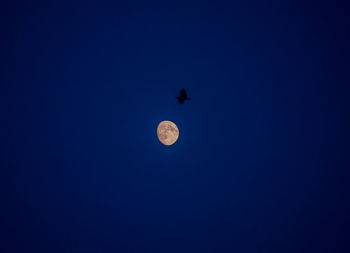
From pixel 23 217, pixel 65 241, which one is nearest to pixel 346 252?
pixel 65 241

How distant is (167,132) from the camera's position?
13508mm

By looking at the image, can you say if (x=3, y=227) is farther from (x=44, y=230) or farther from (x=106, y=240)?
(x=106, y=240)

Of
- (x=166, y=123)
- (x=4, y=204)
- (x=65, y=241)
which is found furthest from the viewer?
(x=65, y=241)

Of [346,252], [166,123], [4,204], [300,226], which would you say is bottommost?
[346,252]

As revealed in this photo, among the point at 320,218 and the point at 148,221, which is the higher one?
the point at 148,221

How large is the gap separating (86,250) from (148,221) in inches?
223

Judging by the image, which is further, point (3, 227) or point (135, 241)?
point (135, 241)

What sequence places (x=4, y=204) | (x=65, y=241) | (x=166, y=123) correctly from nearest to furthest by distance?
1. (x=166, y=123)
2. (x=4, y=204)
3. (x=65, y=241)

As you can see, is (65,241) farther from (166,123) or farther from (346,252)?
(346,252)

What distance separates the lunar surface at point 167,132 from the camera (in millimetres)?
13492

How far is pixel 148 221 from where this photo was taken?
725 inches

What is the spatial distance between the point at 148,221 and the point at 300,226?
502 inches

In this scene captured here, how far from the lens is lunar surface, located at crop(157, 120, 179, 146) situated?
13.5m

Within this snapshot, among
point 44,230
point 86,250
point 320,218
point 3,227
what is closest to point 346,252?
point 320,218
